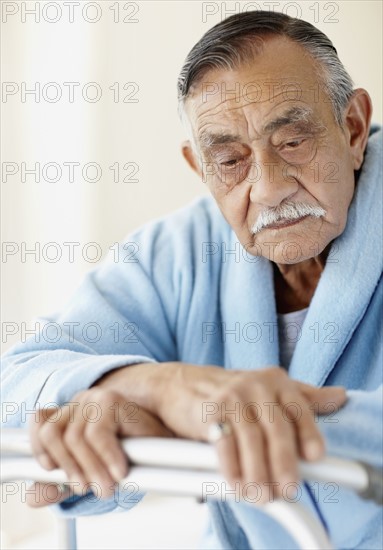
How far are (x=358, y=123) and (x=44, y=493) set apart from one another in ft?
2.45

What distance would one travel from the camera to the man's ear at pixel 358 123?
1212 mm

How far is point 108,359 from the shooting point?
0.90 meters

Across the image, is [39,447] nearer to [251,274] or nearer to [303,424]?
[303,424]

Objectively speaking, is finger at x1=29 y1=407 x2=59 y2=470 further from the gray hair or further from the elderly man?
the gray hair

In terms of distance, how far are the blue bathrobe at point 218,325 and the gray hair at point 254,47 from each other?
0.12 m

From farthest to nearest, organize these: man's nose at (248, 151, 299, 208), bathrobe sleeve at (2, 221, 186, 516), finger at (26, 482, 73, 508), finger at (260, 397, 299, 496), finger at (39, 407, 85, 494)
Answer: man's nose at (248, 151, 299, 208) → bathrobe sleeve at (2, 221, 186, 516) → finger at (26, 482, 73, 508) → finger at (39, 407, 85, 494) → finger at (260, 397, 299, 496)

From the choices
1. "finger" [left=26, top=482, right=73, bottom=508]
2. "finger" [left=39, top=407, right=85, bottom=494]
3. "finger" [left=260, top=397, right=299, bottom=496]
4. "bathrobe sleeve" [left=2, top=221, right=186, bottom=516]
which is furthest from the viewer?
"bathrobe sleeve" [left=2, top=221, right=186, bottom=516]

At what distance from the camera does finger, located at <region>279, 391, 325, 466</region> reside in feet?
1.91

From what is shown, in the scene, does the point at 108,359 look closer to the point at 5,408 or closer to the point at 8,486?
the point at 5,408

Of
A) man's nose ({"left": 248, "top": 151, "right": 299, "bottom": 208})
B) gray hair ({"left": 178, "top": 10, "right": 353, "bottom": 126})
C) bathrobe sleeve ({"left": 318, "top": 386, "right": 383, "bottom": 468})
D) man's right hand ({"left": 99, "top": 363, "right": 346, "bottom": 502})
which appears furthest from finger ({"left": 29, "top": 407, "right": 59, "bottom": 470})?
gray hair ({"left": 178, "top": 10, "right": 353, "bottom": 126})

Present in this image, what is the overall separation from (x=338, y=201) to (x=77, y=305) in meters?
0.41

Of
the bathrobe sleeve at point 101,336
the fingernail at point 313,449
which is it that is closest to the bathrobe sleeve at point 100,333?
the bathrobe sleeve at point 101,336

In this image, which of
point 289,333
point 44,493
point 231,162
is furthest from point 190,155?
point 44,493

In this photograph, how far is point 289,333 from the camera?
1235 mm
